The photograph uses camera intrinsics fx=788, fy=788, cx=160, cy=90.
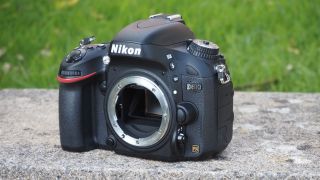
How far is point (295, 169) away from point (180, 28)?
1.57 feet

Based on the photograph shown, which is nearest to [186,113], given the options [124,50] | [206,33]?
[124,50]

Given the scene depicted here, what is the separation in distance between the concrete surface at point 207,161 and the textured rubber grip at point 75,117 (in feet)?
0.13

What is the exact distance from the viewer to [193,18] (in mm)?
3680

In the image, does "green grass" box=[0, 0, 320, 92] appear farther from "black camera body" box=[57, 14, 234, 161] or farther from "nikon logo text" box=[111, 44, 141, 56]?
"nikon logo text" box=[111, 44, 141, 56]

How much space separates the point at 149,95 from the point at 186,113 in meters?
0.16

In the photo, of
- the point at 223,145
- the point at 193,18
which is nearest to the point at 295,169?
the point at 223,145

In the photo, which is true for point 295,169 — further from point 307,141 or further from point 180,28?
point 180,28

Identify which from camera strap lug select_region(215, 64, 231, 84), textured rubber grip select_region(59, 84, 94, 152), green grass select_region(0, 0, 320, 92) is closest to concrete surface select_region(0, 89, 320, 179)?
textured rubber grip select_region(59, 84, 94, 152)

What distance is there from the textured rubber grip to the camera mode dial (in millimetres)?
338

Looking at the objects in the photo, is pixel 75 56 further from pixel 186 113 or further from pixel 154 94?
pixel 186 113

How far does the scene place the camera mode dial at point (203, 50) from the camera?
2.00 m

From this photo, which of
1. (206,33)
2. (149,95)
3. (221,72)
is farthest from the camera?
(206,33)

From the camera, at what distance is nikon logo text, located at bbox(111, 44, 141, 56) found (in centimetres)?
201

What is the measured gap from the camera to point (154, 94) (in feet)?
6.70
